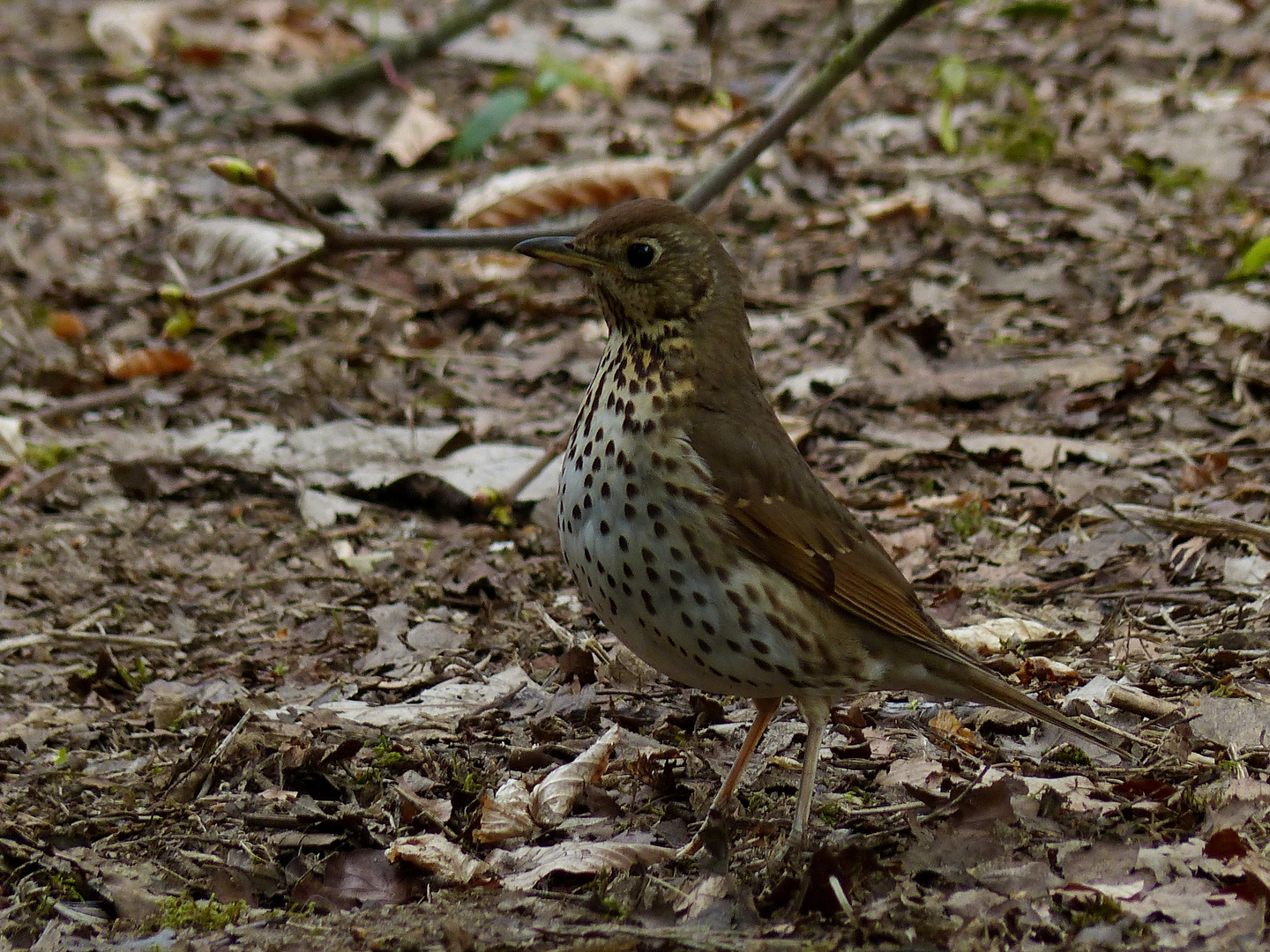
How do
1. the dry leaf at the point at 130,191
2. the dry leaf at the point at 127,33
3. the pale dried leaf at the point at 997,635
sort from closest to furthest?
the pale dried leaf at the point at 997,635 → the dry leaf at the point at 130,191 → the dry leaf at the point at 127,33

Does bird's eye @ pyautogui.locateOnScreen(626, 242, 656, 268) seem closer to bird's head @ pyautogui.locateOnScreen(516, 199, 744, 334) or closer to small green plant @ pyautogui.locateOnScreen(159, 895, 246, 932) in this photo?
bird's head @ pyautogui.locateOnScreen(516, 199, 744, 334)

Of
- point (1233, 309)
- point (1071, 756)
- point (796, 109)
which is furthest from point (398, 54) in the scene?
point (1071, 756)

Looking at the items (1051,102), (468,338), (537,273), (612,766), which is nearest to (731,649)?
(612,766)

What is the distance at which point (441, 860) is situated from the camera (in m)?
3.28

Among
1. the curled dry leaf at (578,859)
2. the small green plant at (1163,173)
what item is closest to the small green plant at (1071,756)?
the curled dry leaf at (578,859)

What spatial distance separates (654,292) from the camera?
145 inches

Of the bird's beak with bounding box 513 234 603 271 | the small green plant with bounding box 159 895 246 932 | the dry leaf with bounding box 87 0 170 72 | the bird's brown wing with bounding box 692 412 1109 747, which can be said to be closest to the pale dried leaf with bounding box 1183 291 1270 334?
the bird's brown wing with bounding box 692 412 1109 747

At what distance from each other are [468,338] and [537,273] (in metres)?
0.80

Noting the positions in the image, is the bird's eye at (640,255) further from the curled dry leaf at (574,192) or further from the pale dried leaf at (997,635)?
the curled dry leaf at (574,192)

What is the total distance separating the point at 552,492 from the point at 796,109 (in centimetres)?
174

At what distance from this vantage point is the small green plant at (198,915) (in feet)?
10.0

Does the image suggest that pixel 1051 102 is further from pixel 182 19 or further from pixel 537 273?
pixel 182 19

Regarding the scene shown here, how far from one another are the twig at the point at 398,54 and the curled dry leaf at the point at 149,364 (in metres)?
3.80

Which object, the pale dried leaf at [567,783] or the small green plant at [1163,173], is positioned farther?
the small green plant at [1163,173]
